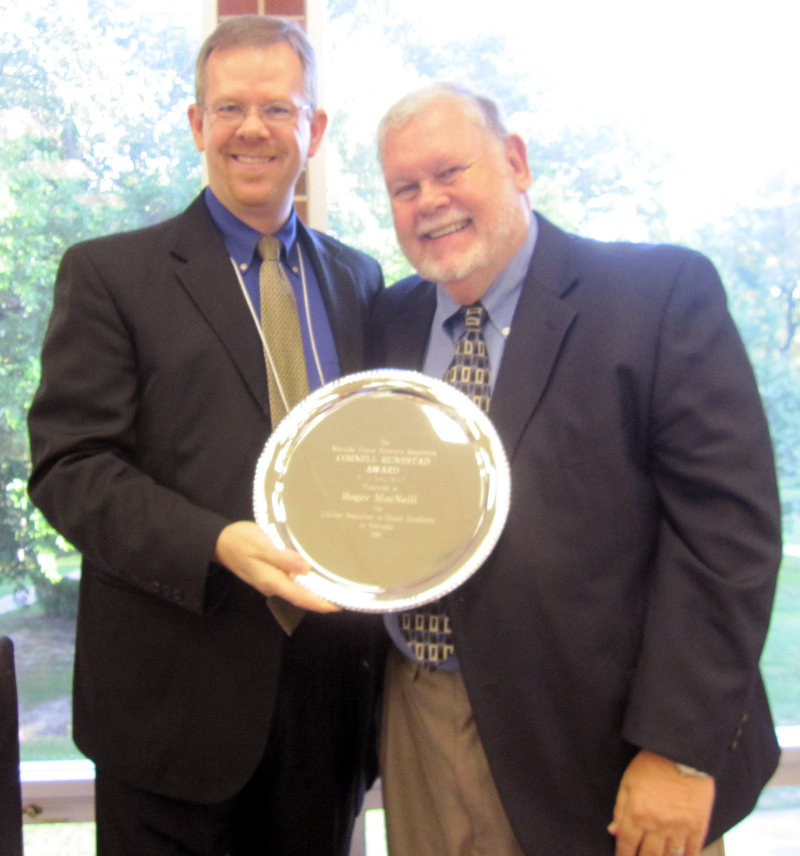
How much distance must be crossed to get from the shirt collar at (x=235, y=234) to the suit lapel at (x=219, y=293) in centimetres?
3

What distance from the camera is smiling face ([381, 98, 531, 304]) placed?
4.62 ft

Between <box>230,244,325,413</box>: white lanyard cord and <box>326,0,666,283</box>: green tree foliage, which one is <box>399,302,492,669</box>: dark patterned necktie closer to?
<box>230,244,325,413</box>: white lanyard cord

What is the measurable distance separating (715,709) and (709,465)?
39cm

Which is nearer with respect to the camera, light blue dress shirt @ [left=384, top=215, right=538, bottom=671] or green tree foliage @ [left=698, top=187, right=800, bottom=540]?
light blue dress shirt @ [left=384, top=215, right=538, bottom=671]

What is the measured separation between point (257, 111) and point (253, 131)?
0.19 feet

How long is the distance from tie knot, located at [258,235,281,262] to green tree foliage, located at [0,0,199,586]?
0.96 meters

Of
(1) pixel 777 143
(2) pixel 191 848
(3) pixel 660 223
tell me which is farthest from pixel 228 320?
(1) pixel 777 143

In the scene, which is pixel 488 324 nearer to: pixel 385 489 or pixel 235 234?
pixel 385 489

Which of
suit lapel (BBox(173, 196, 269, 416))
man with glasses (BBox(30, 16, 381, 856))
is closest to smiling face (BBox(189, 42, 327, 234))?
man with glasses (BBox(30, 16, 381, 856))

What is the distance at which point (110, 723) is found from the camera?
4.70 feet

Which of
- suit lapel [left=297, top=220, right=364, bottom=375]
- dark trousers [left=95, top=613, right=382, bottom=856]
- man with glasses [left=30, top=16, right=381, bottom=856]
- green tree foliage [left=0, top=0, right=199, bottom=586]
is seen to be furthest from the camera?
green tree foliage [left=0, top=0, right=199, bottom=586]

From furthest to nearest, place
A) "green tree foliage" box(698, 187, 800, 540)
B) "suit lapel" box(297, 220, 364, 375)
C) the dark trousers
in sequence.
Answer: "green tree foliage" box(698, 187, 800, 540), "suit lapel" box(297, 220, 364, 375), the dark trousers

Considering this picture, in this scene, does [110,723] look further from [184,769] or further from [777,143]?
[777,143]

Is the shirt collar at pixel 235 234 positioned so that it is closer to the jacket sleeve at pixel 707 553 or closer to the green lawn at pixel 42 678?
the jacket sleeve at pixel 707 553
